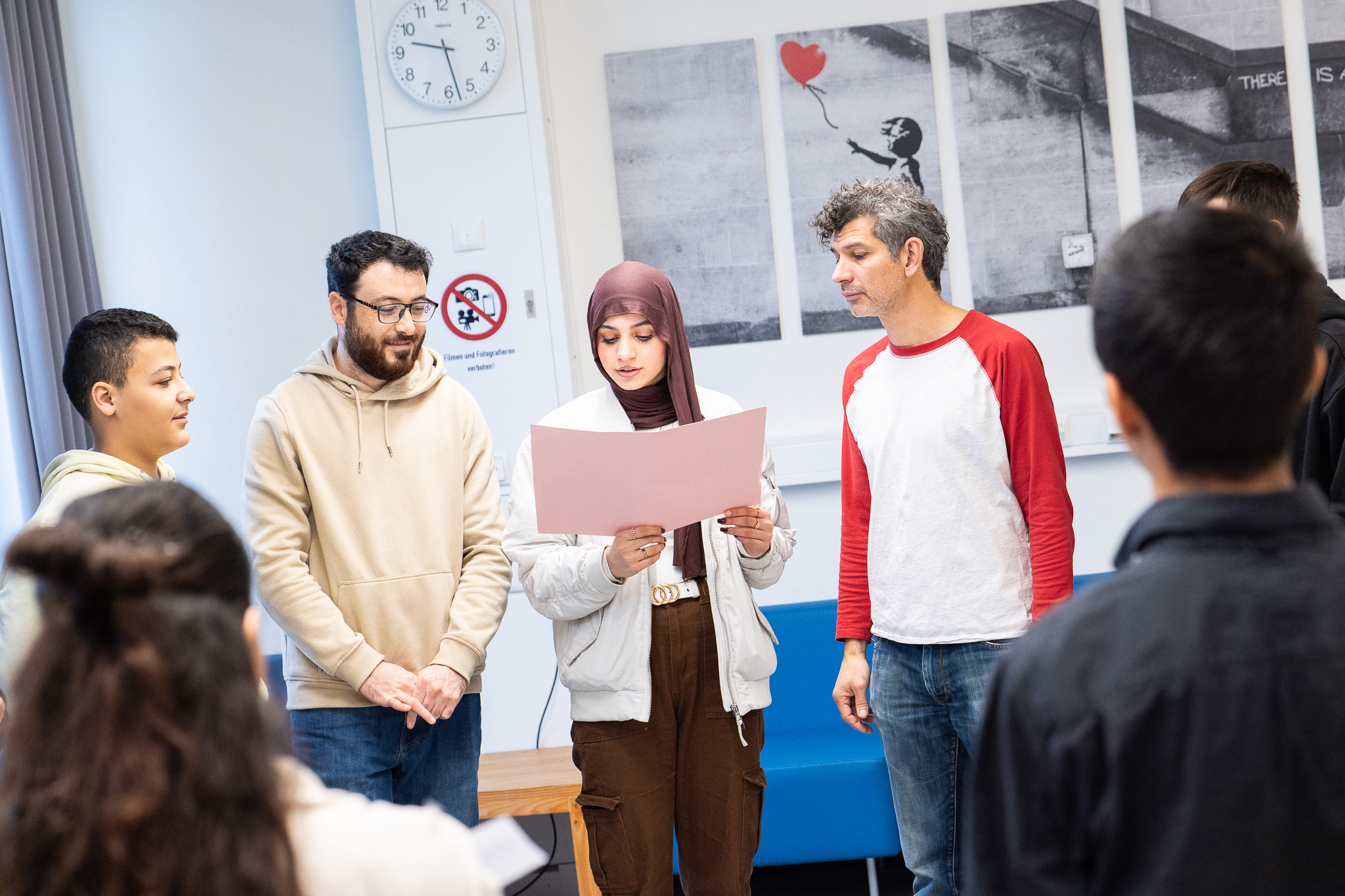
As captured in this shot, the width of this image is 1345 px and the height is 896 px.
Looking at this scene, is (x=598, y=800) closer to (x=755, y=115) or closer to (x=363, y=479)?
(x=363, y=479)

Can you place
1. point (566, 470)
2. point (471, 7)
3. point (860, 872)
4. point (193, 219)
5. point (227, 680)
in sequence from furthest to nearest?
point (193, 219)
point (471, 7)
point (860, 872)
point (566, 470)
point (227, 680)

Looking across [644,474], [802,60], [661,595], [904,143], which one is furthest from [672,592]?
[802,60]

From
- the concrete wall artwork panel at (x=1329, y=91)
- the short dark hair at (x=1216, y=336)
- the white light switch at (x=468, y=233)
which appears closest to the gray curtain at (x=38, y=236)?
the white light switch at (x=468, y=233)

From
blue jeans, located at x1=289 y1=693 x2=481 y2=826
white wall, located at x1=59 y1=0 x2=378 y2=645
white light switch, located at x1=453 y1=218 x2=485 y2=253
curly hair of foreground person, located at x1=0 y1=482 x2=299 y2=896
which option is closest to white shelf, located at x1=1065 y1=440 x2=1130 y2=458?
white light switch, located at x1=453 y1=218 x2=485 y2=253

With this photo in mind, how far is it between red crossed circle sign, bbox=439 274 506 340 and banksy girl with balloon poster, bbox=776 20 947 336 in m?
1.09

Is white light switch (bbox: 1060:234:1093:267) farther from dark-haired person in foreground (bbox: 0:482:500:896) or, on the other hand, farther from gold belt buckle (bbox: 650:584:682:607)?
dark-haired person in foreground (bbox: 0:482:500:896)

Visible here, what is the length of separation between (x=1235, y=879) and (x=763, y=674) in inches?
49.4

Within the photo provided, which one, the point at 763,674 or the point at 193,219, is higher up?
the point at 193,219

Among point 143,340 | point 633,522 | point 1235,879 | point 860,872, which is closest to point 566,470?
point 633,522

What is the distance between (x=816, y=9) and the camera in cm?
372

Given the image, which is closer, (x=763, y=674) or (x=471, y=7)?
(x=763, y=674)

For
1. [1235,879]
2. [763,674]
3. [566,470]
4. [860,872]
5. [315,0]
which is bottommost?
[860,872]

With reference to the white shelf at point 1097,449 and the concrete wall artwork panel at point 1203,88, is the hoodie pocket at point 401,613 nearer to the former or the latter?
the white shelf at point 1097,449

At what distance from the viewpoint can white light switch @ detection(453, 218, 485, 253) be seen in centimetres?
358
